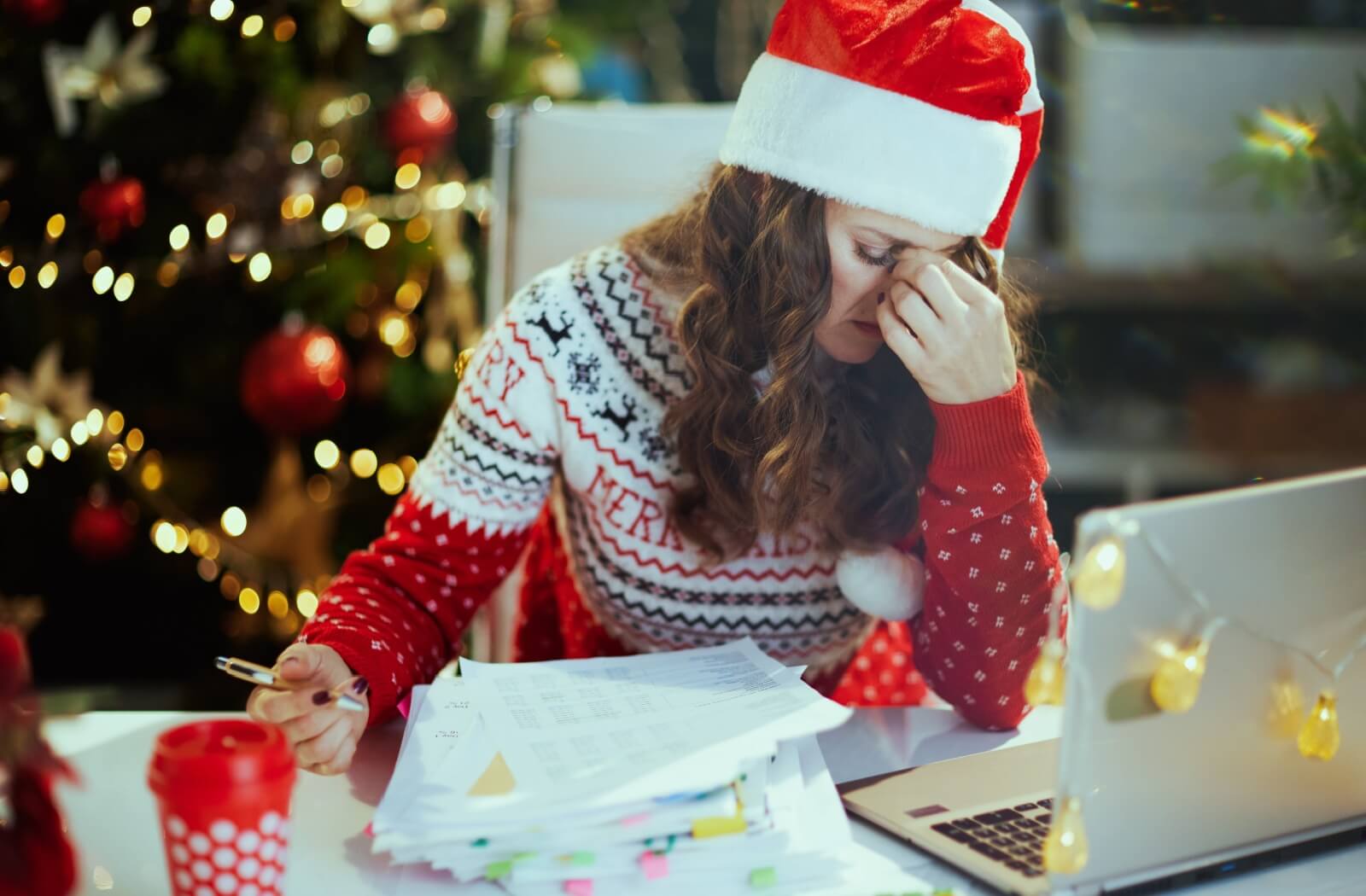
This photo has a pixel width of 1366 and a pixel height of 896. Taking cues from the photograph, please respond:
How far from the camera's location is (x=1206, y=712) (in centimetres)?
62

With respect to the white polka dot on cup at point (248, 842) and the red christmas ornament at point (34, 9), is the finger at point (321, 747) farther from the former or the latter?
the red christmas ornament at point (34, 9)

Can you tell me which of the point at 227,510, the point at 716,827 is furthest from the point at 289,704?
the point at 227,510

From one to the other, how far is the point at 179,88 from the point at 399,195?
320 millimetres

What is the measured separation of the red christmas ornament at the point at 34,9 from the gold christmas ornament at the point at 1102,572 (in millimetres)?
1517

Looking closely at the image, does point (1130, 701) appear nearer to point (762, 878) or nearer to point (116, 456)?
point (762, 878)

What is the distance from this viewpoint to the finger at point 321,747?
0.74 metres

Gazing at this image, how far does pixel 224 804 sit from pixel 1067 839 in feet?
1.33

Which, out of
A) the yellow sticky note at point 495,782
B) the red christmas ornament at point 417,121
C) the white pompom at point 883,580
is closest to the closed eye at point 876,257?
the white pompom at point 883,580

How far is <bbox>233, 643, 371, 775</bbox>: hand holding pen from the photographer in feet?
2.43

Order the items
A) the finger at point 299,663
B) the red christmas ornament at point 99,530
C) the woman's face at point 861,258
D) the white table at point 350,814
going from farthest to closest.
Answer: the red christmas ornament at point 99,530 < the woman's face at point 861,258 < the finger at point 299,663 < the white table at point 350,814

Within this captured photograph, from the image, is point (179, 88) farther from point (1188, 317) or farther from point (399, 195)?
point (1188, 317)

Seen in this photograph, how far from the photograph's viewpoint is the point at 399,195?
67.4 inches

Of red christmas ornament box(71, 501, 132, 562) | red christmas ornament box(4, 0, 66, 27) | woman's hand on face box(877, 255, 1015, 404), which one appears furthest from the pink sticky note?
red christmas ornament box(4, 0, 66, 27)

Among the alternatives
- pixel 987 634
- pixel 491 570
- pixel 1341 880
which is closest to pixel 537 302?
pixel 491 570
